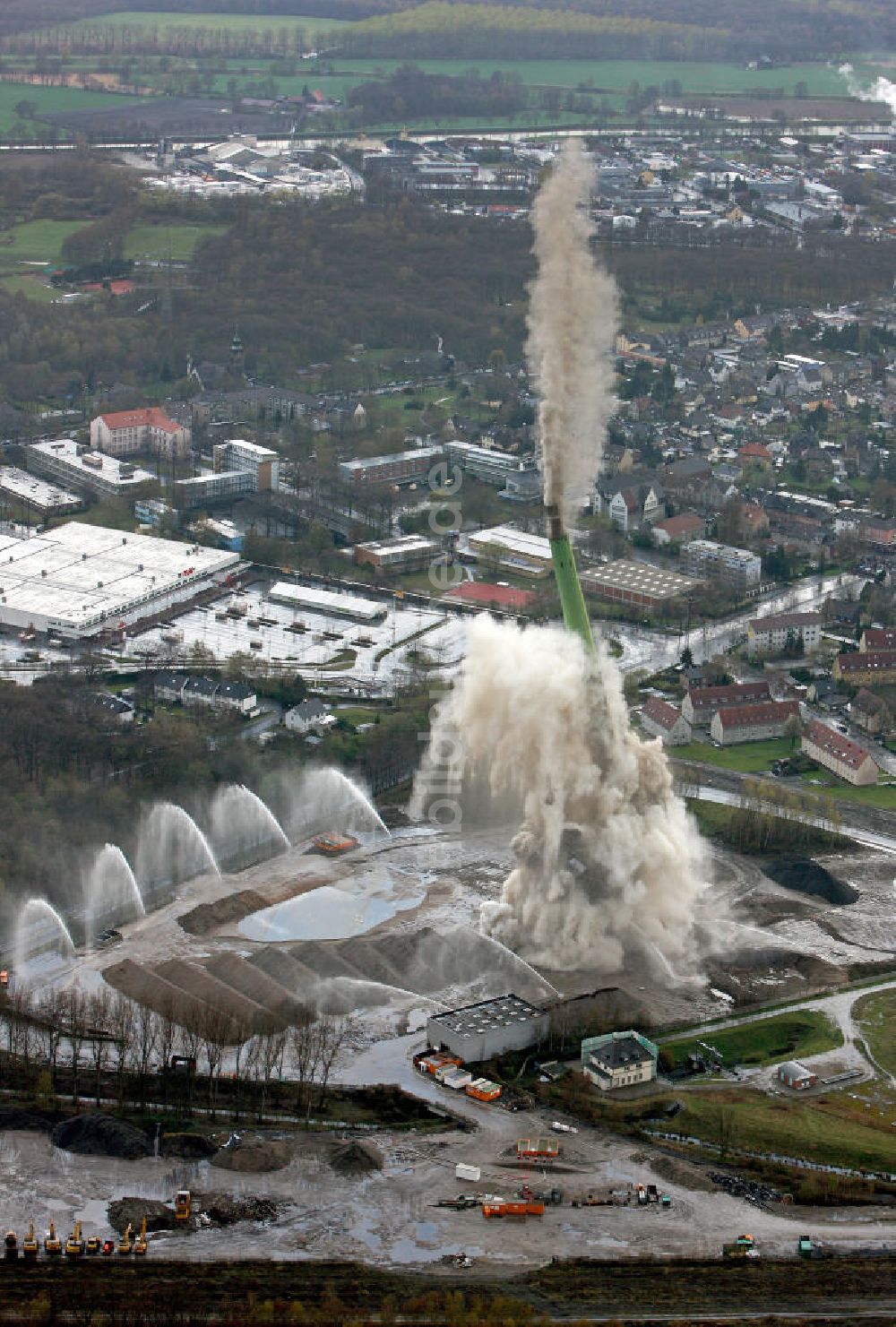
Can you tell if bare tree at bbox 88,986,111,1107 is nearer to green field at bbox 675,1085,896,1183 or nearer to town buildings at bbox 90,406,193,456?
green field at bbox 675,1085,896,1183

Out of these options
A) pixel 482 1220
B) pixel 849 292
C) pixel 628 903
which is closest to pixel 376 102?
pixel 849 292

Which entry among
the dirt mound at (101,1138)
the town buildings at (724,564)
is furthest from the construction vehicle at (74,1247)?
the town buildings at (724,564)

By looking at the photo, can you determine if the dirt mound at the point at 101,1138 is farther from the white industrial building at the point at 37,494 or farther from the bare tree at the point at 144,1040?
the white industrial building at the point at 37,494

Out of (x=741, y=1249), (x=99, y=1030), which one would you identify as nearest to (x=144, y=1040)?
(x=99, y=1030)

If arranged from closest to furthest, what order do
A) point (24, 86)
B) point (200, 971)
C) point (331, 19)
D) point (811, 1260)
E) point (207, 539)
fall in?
point (811, 1260), point (200, 971), point (207, 539), point (24, 86), point (331, 19)

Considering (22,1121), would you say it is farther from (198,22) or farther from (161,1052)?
(198,22)

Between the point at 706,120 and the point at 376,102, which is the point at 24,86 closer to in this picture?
the point at 376,102
